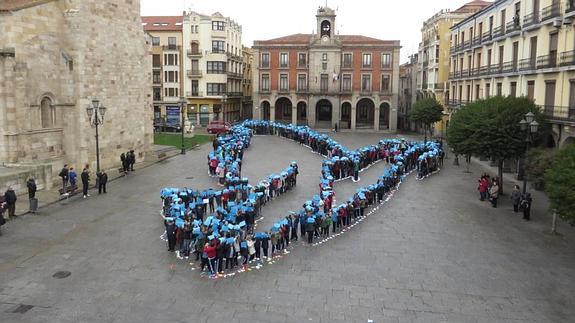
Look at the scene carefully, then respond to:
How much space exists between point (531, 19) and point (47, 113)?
26.9 m

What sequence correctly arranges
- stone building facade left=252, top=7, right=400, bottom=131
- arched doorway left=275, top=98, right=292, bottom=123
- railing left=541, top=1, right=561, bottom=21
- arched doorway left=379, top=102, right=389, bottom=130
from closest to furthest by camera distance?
railing left=541, top=1, right=561, bottom=21
stone building facade left=252, top=7, right=400, bottom=131
arched doorway left=379, top=102, right=389, bottom=130
arched doorway left=275, top=98, right=292, bottom=123

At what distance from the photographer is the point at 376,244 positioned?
16938 mm

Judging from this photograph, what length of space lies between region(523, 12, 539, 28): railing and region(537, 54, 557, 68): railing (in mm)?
2095

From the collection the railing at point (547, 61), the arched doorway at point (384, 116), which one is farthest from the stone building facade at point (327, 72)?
the railing at point (547, 61)

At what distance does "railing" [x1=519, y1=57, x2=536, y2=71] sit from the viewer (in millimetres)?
28375

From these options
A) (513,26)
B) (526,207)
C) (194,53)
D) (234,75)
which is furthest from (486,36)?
(234,75)

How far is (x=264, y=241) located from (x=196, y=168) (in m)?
17.5

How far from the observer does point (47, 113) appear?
1029 inches

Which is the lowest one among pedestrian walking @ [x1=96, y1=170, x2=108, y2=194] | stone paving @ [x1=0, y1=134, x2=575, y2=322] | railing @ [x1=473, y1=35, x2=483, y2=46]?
stone paving @ [x1=0, y1=134, x2=575, y2=322]

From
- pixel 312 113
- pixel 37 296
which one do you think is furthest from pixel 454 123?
pixel 312 113

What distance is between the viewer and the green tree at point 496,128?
23.8 m

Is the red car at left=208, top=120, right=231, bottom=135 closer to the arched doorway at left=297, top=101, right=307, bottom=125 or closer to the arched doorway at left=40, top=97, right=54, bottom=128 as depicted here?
the arched doorway at left=297, top=101, right=307, bottom=125

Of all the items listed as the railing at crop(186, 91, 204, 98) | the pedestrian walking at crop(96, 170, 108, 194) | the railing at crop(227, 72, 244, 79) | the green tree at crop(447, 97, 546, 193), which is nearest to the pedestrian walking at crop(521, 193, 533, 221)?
the green tree at crop(447, 97, 546, 193)

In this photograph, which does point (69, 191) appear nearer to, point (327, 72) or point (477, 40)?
point (477, 40)
